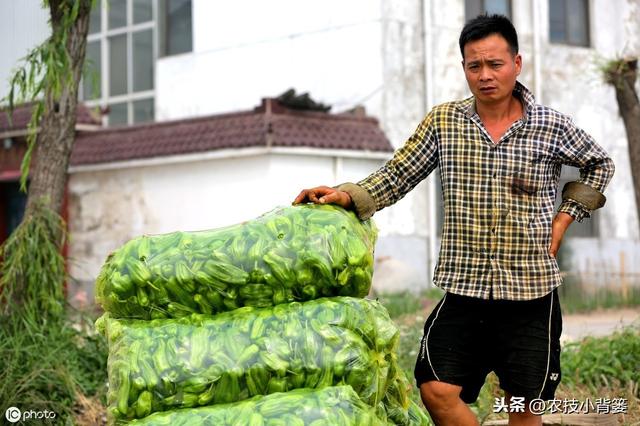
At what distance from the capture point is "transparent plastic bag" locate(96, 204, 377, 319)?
14.0ft

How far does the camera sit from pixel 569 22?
1789 cm

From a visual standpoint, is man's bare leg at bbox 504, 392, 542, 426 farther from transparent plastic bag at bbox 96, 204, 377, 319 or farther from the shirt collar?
the shirt collar

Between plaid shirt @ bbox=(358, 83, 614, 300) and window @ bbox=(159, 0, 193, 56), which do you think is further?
window @ bbox=(159, 0, 193, 56)

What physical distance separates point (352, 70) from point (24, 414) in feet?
31.3

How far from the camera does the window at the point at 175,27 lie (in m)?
17.4

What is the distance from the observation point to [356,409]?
4.03 m

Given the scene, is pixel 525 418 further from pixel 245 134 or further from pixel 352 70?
pixel 352 70

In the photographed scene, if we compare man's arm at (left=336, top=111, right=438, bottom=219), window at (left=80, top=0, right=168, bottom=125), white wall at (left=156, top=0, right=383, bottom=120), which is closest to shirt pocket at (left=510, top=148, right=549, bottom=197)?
man's arm at (left=336, top=111, right=438, bottom=219)

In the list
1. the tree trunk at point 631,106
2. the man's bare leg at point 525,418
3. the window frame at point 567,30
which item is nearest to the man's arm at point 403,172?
the man's bare leg at point 525,418

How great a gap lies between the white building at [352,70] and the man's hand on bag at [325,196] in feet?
30.8

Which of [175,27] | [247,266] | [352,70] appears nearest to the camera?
[247,266]

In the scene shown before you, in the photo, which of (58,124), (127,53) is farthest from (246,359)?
(127,53)

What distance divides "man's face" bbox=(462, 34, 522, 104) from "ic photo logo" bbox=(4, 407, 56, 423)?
12.2 feet

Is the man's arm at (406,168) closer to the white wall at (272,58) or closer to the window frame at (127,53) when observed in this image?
the white wall at (272,58)
